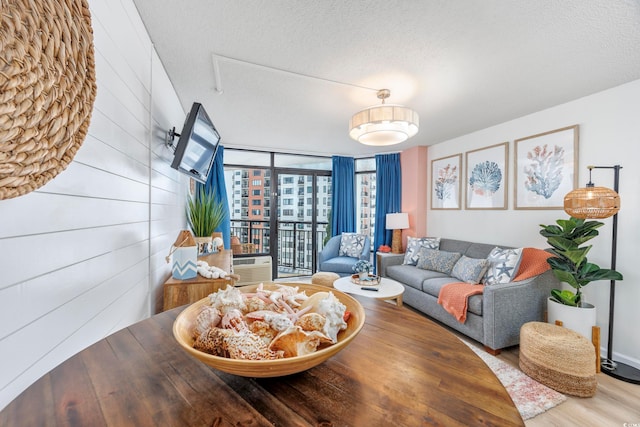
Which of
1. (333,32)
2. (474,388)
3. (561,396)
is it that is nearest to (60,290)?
(474,388)

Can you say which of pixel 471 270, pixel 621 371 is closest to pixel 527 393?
pixel 621 371

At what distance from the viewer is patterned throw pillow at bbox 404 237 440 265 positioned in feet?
12.4

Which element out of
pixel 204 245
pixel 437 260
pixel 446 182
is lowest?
pixel 437 260

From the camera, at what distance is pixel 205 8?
1.44m

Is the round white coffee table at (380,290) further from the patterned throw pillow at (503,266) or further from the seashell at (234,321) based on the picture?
the seashell at (234,321)

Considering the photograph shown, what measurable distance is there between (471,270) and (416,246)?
109 centimetres

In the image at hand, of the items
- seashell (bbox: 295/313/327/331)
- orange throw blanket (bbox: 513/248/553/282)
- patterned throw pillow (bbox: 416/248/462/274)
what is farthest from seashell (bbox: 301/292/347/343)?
patterned throw pillow (bbox: 416/248/462/274)

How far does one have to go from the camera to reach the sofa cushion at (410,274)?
124 inches

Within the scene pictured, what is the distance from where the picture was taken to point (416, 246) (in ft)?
12.8

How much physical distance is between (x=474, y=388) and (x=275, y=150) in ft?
14.6

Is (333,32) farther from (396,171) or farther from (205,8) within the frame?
(396,171)

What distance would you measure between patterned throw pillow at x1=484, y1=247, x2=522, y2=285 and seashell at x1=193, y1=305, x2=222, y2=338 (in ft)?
9.44

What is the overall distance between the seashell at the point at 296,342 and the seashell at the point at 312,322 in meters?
0.03

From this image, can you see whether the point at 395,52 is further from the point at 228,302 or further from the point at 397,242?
the point at 397,242
